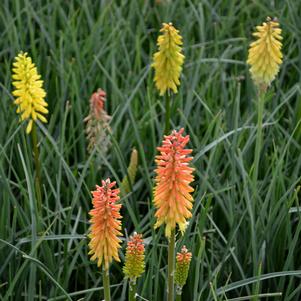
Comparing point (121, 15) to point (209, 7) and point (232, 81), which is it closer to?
point (209, 7)

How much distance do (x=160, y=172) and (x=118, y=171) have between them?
1.53 meters

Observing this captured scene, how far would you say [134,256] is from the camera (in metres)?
1.99

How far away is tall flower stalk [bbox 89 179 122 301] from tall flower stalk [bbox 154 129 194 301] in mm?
122

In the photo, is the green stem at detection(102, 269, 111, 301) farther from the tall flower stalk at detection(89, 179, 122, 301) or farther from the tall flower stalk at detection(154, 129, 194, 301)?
the tall flower stalk at detection(154, 129, 194, 301)

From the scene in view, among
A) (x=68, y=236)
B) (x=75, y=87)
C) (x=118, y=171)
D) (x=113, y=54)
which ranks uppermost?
(x=113, y=54)

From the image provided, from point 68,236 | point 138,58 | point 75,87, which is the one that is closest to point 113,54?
point 138,58

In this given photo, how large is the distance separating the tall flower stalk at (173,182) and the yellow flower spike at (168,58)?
980mm

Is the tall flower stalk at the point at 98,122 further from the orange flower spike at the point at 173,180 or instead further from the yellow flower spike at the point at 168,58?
the orange flower spike at the point at 173,180

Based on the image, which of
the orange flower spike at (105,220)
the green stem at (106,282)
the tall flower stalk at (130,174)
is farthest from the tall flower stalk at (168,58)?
the green stem at (106,282)

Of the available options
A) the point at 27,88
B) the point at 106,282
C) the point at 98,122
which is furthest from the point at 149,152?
the point at 106,282

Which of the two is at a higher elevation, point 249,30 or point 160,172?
point 249,30

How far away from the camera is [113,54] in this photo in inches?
150

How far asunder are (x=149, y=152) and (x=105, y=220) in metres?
1.55

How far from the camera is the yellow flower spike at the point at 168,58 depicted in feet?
9.18
